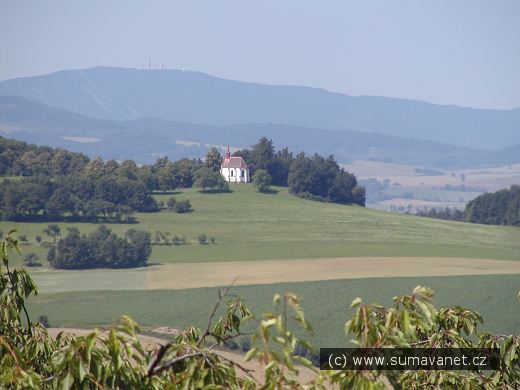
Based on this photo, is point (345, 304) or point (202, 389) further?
point (345, 304)

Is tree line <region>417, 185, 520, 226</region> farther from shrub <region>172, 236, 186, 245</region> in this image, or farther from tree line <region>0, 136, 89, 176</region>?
tree line <region>0, 136, 89, 176</region>

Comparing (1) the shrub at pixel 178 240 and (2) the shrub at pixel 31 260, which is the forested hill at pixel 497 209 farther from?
(2) the shrub at pixel 31 260

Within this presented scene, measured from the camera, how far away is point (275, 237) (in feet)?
283

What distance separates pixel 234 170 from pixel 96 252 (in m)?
46.2

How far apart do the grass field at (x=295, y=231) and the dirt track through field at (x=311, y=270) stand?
3.19 metres

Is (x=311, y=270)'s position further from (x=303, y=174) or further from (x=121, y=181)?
(x=303, y=174)

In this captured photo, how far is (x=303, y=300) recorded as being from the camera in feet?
167

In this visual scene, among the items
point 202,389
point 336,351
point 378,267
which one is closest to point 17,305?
point 336,351

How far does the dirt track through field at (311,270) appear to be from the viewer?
6216cm

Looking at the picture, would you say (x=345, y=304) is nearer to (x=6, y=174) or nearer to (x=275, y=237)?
(x=275, y=237)

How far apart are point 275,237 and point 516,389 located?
7658 centimetres

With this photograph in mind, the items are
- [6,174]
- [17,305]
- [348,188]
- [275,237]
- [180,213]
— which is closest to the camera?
[17,305]

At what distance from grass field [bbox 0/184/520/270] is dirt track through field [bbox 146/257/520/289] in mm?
3194

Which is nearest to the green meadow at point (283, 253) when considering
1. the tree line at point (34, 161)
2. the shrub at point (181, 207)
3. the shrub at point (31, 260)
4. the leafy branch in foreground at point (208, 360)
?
the shrub at point (31, 260)
